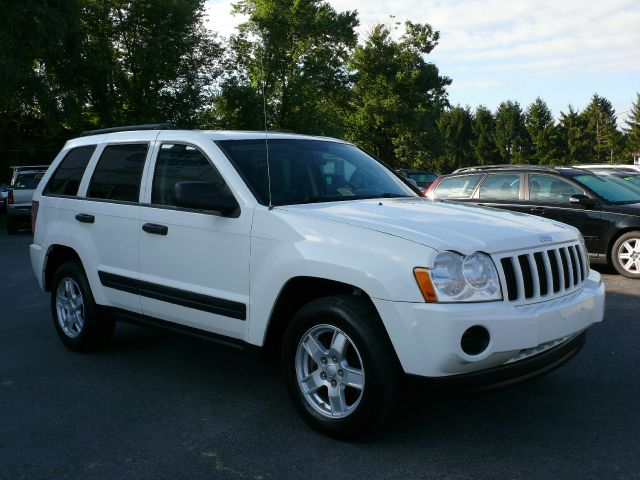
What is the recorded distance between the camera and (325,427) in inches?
151

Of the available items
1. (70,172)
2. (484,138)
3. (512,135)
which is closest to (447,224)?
(70,172)

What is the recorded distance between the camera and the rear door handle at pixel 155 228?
187 inches

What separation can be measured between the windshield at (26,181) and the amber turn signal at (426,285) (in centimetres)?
1953

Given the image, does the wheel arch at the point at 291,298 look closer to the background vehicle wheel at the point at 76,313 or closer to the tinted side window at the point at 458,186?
the background vehicle wheel at the point at 76,313

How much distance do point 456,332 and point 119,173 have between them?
3.22m

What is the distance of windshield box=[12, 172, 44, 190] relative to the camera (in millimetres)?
20781

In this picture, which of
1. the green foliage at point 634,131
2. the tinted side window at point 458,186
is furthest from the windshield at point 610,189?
the green foliage at point 634,131

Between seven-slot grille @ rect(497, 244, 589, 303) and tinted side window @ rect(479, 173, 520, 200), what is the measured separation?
270 inches

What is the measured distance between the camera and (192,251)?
455cm

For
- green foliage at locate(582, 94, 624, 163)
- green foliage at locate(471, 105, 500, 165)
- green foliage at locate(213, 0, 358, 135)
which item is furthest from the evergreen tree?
green foliage at locate(213, 0, 358, 135)

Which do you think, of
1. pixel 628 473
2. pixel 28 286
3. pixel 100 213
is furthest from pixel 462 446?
pixel 28 286

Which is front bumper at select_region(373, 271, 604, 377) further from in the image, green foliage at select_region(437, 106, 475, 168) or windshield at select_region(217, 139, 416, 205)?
green foliage at select_region(437, 106, 475, 168)

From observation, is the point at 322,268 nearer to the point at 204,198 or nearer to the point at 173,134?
the point at 204,198

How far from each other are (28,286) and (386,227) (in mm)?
7345
